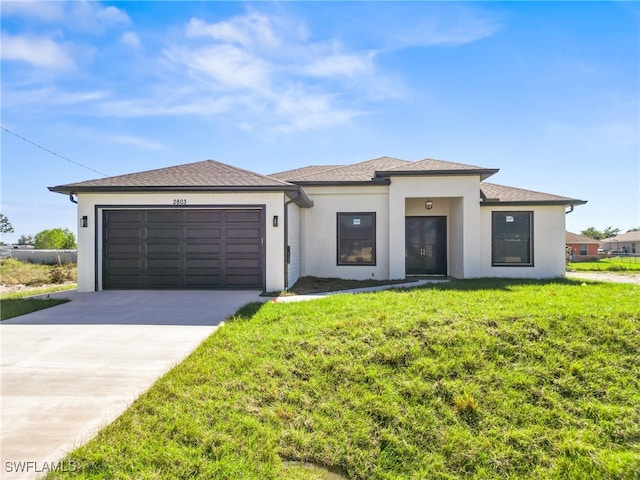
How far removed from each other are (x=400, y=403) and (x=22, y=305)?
836 centimetres

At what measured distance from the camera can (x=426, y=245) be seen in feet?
41.0

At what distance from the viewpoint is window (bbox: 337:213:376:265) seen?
444 inches

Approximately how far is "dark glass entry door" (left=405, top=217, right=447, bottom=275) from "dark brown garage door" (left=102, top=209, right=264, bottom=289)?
5.95 m

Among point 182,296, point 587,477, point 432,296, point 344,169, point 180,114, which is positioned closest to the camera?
point 587,477

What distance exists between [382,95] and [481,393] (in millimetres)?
10520

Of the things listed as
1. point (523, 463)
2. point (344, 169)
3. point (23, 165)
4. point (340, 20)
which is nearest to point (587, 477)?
point (523, 463)

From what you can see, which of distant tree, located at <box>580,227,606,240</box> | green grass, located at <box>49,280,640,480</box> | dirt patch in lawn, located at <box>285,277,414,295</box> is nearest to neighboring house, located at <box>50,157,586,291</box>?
dirt patch in lawn, located at <box>285,277,414,295</box>

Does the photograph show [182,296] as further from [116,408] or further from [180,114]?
[180,114]

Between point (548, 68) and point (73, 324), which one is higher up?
point (548, 68)

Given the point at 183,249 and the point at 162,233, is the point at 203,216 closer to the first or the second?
the point at 183,249

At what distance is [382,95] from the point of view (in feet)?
38.7

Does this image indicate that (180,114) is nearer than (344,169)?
No

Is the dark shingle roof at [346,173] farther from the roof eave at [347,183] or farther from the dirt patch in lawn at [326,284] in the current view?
the dirt patch in lawn at [326,284]

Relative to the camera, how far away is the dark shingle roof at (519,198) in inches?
450
